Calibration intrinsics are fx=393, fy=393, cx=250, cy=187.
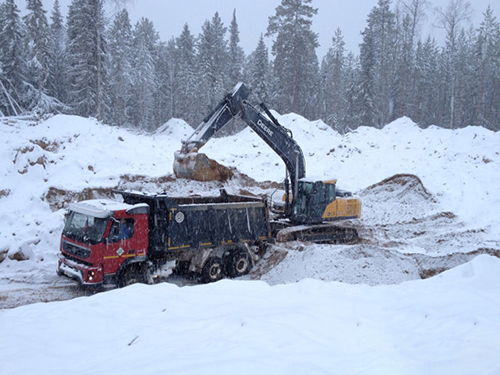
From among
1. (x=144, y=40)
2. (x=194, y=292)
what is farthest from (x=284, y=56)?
(x=194, y=292)

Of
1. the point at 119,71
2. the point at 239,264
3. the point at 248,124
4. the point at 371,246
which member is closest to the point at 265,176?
the point at 248,124

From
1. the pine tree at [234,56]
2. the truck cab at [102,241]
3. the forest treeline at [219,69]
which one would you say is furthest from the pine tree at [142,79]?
the truck cab at [102,241]

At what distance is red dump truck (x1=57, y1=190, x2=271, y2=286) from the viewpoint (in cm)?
923

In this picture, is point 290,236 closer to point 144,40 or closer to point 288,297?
point 288,297

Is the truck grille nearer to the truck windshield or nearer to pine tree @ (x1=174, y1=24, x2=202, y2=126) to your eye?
the truck windshield

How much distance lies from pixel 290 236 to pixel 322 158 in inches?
552

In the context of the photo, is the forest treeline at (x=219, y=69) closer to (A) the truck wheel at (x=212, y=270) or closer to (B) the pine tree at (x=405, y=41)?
(B) the pine tree at (x=405, y=41)

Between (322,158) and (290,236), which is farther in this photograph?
(322,158)

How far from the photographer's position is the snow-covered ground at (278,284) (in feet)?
16.4

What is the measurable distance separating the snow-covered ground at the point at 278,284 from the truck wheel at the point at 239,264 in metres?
0.46

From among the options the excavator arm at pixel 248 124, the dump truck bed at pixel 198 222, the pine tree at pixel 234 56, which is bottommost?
the dump truck bed at pixel 198 222

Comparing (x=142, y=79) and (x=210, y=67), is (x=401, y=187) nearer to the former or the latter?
(x=210, y=67)

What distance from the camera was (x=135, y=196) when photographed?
1064 cm

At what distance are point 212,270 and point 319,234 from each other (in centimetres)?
512
